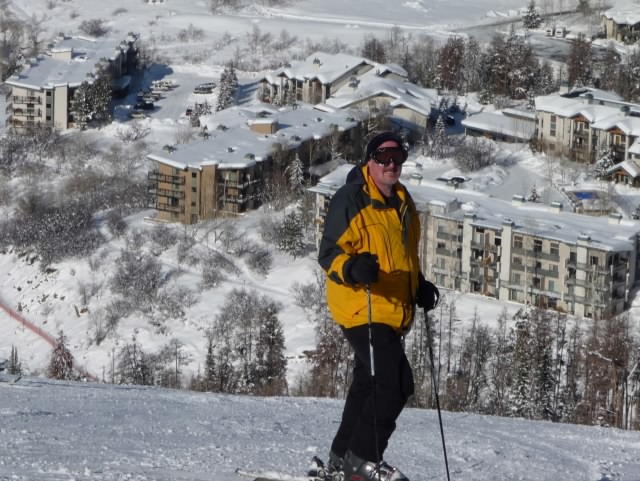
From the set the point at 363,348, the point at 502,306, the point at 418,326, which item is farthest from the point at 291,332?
the point at 363,348

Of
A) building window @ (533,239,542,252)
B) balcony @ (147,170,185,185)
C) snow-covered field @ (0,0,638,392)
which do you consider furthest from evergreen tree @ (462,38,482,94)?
building window @ (533,239,542,252)

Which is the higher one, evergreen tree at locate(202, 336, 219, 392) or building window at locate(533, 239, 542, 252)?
building window at locate(533, 239, 542, 252)

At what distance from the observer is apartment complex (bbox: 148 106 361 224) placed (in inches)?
915

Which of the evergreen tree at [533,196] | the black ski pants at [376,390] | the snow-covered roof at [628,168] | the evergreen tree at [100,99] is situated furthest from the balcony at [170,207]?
the black ski pants at [376,390]

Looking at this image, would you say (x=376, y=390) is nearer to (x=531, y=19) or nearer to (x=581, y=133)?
(x=581, y=133)

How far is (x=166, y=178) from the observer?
77.8 feet

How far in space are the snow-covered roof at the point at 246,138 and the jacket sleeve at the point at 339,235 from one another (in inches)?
768

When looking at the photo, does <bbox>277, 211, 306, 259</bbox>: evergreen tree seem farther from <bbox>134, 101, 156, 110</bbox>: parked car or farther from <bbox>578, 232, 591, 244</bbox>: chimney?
<bbox>134, 101, 156, 110</bbox>: parked car

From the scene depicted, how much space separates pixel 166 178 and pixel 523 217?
613cm

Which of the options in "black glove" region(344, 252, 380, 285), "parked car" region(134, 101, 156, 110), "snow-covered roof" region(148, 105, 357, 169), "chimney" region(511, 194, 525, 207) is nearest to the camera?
"black glove" region(344, 252, 380, 285)

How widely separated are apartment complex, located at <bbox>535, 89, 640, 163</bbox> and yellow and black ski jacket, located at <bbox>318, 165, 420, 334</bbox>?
71.9 feet

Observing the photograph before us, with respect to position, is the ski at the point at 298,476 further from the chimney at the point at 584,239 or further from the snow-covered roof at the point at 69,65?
the snow-covered roof at the point at 69,65

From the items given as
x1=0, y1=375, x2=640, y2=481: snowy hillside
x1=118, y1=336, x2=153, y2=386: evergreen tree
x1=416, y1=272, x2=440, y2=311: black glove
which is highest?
x1=416, y1=272, x2=440, y2=311: black glove

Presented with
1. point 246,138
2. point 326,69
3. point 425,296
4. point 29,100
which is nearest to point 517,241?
point 246,138
